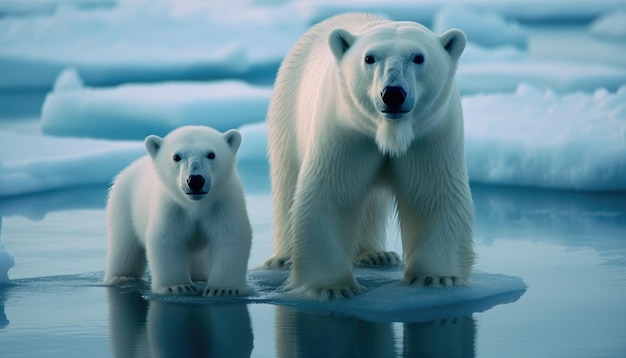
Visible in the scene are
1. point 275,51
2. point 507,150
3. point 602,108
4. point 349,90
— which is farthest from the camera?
point 275,51

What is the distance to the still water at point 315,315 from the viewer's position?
446 centimetres

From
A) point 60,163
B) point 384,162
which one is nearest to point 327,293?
point 384,162

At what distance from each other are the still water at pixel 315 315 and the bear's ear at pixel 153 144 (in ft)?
1.92

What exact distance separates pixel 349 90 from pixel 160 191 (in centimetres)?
88

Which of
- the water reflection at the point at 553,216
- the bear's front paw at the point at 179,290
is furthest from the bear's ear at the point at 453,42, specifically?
the water reflection at the point at 553,216

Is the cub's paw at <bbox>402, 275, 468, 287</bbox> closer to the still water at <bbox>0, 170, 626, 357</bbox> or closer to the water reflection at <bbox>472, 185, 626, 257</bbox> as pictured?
the still water at <bbox>0, 170, 626, 357</bbox>

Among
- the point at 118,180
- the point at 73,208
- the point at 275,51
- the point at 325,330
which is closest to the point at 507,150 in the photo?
the point at 73,208

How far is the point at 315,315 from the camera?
5.02 meters

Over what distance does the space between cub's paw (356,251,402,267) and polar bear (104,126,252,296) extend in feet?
3.41

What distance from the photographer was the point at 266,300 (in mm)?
5273

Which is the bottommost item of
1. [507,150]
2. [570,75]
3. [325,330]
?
[325,330]

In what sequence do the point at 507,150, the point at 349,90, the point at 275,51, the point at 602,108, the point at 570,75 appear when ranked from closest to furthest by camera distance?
the point at 349,90 < the point at 507,150 < the point at 602,108 < the point at 570,75 < the point at 275,51

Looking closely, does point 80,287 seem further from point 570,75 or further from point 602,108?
point 570,75

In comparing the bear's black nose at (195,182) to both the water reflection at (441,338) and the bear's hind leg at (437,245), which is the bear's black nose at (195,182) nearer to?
the bear's hind leg at (437,245)
